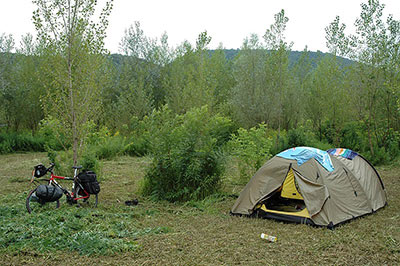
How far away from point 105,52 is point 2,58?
12.8 meters

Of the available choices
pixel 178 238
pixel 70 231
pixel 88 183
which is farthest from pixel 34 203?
pixel 178 238

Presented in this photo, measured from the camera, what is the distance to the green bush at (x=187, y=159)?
7816 millimetres

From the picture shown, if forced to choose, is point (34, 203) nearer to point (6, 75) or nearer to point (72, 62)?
point (72, 62)

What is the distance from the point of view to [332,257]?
4684 mm

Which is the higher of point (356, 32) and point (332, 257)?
point (356, 32)

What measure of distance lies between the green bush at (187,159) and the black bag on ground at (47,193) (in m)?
2.28

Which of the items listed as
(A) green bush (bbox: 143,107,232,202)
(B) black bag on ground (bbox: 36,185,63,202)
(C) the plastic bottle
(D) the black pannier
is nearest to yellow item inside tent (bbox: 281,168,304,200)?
(A) green bush (bbox: 143,107,232,202)

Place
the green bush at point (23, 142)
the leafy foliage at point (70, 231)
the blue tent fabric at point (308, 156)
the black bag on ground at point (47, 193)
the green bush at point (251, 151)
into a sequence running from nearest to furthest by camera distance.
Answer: the leafy foliage at point (70, 231)
the black bag on ground at point (47, 193)
the blue tent fabric at point (308, 156)
the green bush at point (251, 151)
the green bush at point (23, 142)

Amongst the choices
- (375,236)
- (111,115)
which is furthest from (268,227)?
(111,115)

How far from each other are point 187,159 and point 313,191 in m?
2.74

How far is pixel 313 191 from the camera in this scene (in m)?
6.38

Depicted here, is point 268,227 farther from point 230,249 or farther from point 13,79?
point 13,79

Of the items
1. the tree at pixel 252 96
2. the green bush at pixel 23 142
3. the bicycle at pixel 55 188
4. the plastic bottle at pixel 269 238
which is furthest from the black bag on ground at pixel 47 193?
the tree at pixel 252 96

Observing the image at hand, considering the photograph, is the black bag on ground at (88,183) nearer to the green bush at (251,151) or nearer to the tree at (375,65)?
the green bush at (251,151)
